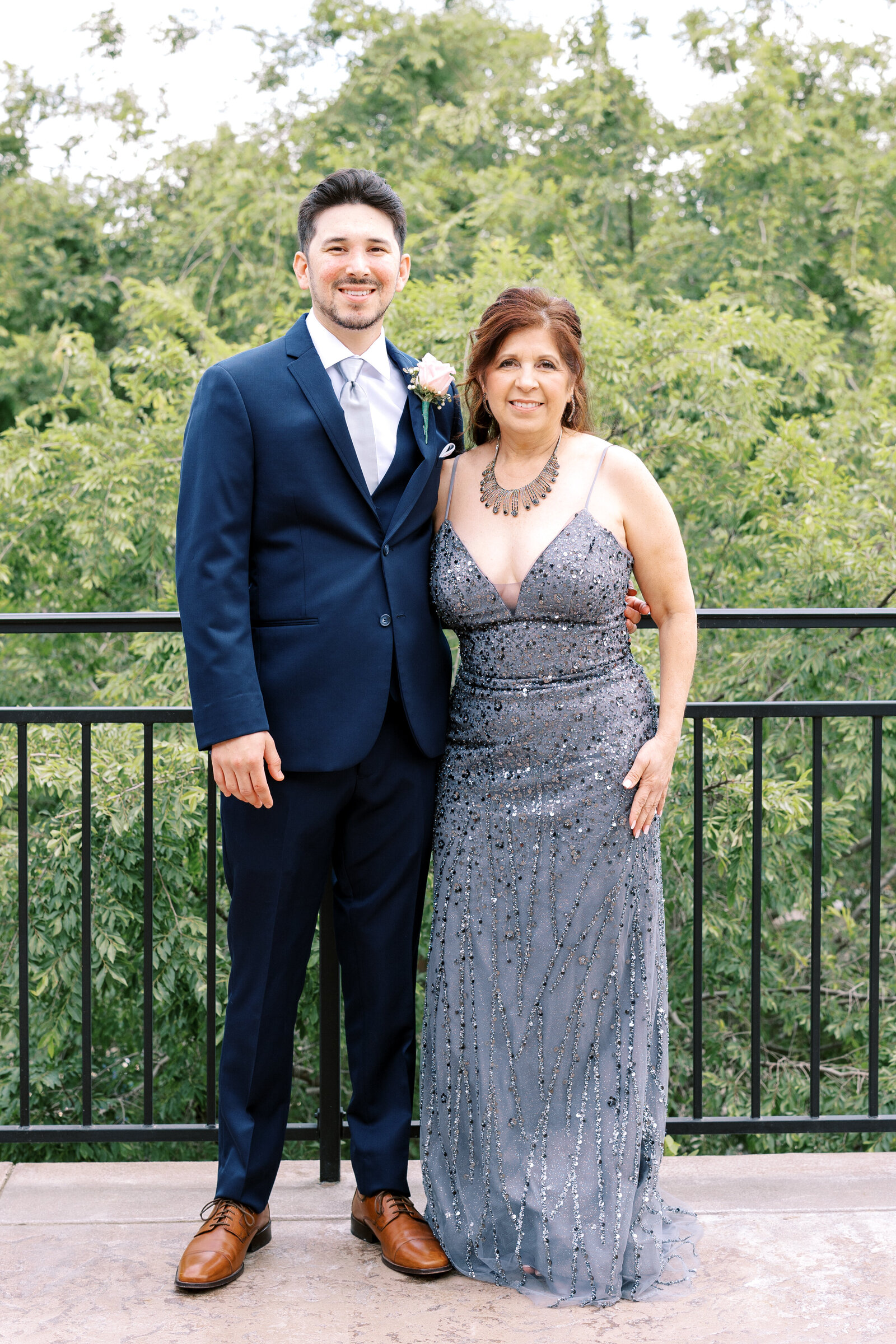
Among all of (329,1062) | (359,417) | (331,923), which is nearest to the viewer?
(359,417)

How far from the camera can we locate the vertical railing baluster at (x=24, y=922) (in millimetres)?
2381

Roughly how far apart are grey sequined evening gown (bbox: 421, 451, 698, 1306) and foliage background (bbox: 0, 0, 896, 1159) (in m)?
2.28

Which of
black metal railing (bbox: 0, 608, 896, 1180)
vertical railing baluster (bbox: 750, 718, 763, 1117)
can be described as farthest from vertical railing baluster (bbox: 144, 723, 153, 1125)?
vertical railing baluster (bbox: 750, 718, 763, 1117)

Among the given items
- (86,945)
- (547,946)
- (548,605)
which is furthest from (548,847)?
(86,945)

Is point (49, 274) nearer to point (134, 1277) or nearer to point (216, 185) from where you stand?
point (216, 185)

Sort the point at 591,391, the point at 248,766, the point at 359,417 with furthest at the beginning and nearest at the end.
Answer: the point at 591,391 → the point at 359,417 → the point at 248,766

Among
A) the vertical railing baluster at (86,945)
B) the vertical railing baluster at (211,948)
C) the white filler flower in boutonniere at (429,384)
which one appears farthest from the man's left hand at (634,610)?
the vertical railing baluster at (86,945)

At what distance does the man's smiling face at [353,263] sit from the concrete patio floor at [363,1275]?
1568 millimetres

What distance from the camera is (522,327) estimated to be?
2014 millimetres

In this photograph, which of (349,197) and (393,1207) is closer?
(349,197)

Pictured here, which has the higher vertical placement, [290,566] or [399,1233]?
[290,566]

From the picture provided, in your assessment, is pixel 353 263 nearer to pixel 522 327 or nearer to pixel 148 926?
pixel 522 327

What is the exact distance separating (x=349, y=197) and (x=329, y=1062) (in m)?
1.62

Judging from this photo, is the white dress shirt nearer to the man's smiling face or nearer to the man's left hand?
the man's smiling face
